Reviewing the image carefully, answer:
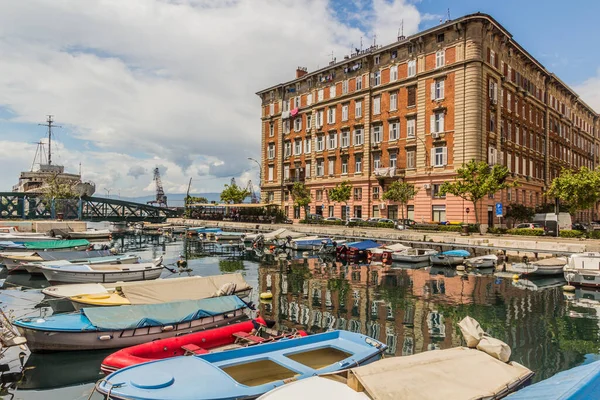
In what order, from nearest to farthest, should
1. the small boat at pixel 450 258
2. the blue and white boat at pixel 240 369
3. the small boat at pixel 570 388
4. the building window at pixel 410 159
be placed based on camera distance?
the small boat at pixel 570 388 < the blue and white boat at pixel 240 369 < the small boat at pixel 450 258 < the building window at pixel 410 159

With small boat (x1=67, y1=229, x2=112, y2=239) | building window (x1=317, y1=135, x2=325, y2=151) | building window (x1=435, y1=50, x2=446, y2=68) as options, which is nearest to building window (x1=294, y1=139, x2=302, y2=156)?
building window (x1=317, y1=135, x2=325, y2=151)

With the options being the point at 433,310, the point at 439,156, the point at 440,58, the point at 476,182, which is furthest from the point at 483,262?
the point at 440,58

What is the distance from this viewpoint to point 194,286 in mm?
20375

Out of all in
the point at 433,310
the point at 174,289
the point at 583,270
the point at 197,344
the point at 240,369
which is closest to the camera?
the point at 240,369

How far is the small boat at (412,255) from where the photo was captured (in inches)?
1544

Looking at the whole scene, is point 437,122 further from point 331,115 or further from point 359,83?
point 331,115

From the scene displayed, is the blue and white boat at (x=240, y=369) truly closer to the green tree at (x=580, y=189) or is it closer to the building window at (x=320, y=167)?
the green tree at (x=580, y=189)

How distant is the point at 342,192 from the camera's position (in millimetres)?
64562


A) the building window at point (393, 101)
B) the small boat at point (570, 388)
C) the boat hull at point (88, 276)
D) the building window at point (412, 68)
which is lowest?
the boat hull at point (88, 276)

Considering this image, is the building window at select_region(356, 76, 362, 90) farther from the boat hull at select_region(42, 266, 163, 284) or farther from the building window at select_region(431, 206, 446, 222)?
the boat hull at select_region(42, 266, 163, 284)

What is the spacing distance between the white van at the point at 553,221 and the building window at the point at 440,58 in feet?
76.9

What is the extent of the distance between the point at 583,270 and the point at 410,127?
3452 centimetres

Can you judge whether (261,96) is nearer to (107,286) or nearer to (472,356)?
(107,286)

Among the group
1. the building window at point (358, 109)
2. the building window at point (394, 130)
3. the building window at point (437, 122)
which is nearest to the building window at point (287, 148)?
the building window at point (358, 109)
